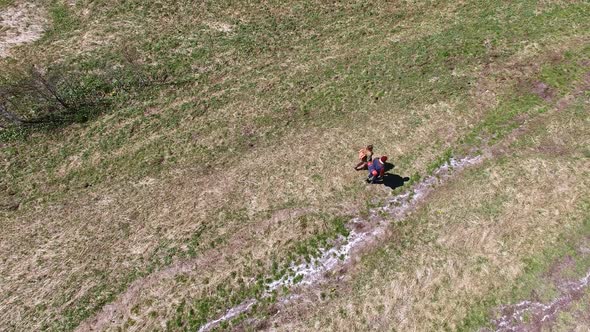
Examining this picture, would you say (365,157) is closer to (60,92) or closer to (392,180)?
(392,180)

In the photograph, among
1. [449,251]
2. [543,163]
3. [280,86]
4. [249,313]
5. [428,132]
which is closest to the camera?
[249,313]

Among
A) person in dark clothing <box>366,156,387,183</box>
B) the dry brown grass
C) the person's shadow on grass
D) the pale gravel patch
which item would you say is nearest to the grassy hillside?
the dry brown grass

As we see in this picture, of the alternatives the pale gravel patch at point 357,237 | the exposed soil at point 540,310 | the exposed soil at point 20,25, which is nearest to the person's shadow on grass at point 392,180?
the pale gravel patch at point 357,237

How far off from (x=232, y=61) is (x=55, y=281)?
62.6 feet

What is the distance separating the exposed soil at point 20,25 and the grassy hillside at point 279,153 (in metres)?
0.85

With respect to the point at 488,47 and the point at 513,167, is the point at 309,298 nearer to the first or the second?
the point at 513,167

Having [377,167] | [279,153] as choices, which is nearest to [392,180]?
[377,167]

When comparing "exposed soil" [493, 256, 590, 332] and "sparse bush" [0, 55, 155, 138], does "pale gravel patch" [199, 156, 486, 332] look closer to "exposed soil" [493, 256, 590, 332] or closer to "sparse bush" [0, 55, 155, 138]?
"exposed soil" [493, 256, 590, 332]

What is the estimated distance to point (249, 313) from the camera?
19219mm

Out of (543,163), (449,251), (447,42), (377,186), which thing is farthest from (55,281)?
(447,42)

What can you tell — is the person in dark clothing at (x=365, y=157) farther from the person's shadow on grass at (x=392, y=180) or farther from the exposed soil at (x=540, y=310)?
the exposed soil at (x=540, y=310)

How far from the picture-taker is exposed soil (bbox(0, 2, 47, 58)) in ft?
103

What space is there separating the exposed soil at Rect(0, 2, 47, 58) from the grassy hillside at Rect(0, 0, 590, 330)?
85 centimetres

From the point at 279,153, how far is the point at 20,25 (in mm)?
24449
